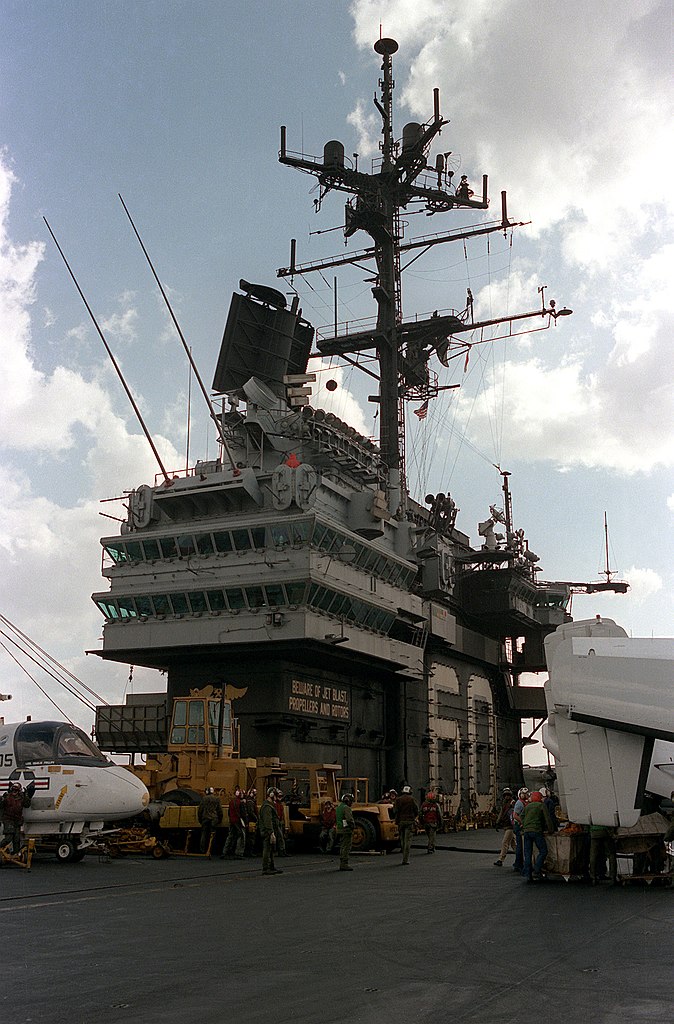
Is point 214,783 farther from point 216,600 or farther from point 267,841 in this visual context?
point 216,600

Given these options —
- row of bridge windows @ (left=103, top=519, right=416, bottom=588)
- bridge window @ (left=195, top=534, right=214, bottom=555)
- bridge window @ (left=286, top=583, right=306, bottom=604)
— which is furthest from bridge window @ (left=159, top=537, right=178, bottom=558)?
bridge window @ (left=286, top=583, right=306, bottom=604)

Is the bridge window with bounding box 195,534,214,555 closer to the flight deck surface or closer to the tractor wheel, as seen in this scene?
the tractor wheel

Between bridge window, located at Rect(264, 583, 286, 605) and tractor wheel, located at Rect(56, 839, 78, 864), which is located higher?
bridge window, located at Rect(264, 583, 286, 605)

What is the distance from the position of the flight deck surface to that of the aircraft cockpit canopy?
338cm

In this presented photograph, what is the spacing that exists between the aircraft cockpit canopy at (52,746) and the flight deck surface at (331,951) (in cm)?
338

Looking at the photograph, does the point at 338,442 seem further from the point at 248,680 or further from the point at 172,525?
the point at 248,680

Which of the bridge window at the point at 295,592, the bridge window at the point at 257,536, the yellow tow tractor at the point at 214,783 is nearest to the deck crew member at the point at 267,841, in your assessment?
the yellow tow tractor at the point at 214,783

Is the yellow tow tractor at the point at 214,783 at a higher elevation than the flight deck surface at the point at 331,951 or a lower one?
higher

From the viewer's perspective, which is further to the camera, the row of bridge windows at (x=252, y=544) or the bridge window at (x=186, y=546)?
the bridge window at (x=186, y=546)

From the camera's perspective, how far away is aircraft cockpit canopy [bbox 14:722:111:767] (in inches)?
859

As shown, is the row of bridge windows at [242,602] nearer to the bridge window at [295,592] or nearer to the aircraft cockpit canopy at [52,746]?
the bridge window at [295,592]

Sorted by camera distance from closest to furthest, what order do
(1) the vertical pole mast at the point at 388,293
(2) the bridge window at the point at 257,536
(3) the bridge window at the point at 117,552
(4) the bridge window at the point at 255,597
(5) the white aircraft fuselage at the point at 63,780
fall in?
(5) the white aircraft fuselage at the point at 63,780
(4) the bridge window at the point at 255,597
(2) the bridge window at the point at 257,536
(3) the bridge window at the point at 117,552
(1) the vertical pole mast at the point at 388,293

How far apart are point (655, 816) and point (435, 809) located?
1247 cm

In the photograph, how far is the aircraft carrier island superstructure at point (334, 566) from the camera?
125 feet
